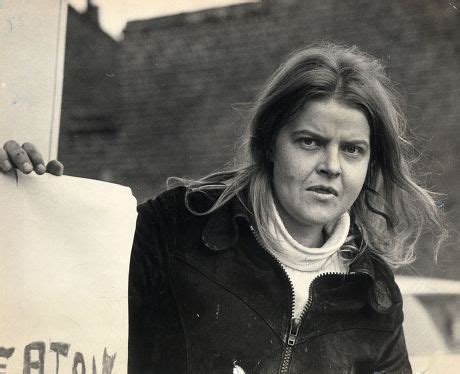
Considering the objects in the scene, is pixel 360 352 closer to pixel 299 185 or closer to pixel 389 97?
pixel 299 185

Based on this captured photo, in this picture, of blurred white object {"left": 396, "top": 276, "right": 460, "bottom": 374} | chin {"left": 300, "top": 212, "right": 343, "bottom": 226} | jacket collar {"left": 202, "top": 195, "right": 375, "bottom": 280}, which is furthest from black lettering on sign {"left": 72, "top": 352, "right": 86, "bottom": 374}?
blurred white object {"left": 396, "top": 276, "right": 460, "bottom": 374}

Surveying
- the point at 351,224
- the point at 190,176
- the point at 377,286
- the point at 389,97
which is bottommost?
the point at 377,286

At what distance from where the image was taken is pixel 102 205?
1.95 metres

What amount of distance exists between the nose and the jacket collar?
0.22m

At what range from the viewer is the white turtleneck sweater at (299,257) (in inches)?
77.8

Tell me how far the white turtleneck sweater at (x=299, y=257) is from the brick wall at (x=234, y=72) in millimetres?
306

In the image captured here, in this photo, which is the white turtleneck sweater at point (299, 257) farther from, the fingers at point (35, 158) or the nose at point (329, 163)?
the fingers at point (35, 158)

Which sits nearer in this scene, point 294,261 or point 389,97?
point 294,261

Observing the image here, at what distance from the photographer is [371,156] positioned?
2.08 metres

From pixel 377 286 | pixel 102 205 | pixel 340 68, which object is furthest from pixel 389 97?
pixel 102 205

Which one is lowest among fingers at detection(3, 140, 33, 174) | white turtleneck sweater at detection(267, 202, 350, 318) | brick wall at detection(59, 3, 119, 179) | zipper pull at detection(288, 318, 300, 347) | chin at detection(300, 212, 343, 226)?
zipper pull at detection(288, 318, 300, 347)

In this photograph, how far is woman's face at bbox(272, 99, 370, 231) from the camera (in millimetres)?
1985

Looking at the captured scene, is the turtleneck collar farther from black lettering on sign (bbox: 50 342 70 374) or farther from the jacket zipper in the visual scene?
black lettering on sign (bbox: 50 342 70 374)

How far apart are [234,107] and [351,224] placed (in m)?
0.47
